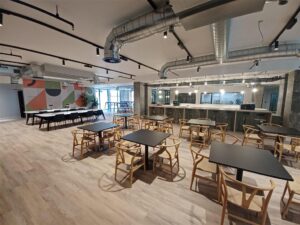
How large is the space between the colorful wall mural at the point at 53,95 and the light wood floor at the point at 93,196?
7022 mm

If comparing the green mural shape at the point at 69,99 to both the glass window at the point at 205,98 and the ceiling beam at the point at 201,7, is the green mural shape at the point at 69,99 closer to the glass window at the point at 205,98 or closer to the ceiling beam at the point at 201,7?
the glass window at the point at 205,98

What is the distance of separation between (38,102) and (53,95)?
3.53 ft

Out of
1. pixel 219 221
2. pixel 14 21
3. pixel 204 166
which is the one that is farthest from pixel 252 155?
pixel 14 21

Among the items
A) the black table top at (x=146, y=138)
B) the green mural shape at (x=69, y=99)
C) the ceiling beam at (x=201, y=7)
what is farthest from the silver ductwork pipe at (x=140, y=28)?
the green mural shape at (x=69, y=99)

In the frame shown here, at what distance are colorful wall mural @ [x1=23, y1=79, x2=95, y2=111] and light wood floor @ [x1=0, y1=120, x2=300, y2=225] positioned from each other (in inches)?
276

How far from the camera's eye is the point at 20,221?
1835mm

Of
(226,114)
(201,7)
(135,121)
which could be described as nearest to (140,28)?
(201,7)

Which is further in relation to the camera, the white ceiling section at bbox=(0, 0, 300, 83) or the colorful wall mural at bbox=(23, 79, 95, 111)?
the colorful wall mural at bbox=(23, 79, 95, 111)

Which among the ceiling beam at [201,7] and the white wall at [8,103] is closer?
the ceiling beam at [201,7]

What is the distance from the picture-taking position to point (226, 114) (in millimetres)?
6906

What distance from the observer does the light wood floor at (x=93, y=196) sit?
189 cm

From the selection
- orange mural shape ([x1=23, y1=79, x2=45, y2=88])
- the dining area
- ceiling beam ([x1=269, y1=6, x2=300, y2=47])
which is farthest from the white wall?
ceiling beam ([x1=269, y1=6, x2=300, y2=47])

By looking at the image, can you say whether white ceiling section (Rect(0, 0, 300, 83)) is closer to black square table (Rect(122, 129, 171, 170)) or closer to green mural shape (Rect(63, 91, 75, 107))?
black square table (Rect(122, 129, 171, 170))

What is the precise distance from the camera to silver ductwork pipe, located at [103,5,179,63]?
6.55 feet
